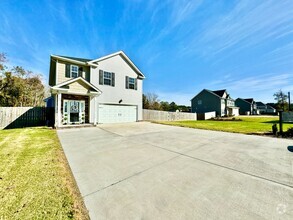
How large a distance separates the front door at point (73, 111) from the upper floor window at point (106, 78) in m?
2.96

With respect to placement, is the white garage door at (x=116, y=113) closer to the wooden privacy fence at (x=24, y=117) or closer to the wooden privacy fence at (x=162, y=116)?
the wooden privacy fence at (x=162, y=116)

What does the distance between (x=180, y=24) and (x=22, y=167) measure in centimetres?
1207

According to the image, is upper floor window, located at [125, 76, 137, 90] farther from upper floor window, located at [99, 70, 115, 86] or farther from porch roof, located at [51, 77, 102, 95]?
porch roof, located at [51, 77, 102, 95]

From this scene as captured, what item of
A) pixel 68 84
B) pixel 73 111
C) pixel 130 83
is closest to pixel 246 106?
pixel 130 83

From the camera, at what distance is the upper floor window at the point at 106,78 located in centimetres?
1345

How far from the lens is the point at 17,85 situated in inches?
845

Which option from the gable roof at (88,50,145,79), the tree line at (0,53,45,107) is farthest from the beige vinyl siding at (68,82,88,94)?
the tree line at (0,53,45,107)

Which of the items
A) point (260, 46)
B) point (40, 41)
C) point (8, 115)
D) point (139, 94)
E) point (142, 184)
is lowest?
point (142, 184)

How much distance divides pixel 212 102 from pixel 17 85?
40565 mm

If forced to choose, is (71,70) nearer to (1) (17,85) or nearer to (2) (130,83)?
(2) (130,83)

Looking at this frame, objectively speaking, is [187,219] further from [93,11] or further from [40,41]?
[40,41]

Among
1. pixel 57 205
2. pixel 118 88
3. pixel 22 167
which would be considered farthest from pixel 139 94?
pixel 57 205

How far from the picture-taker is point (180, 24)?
33.7 feet

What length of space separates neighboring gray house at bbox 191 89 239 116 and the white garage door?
2661 cm
